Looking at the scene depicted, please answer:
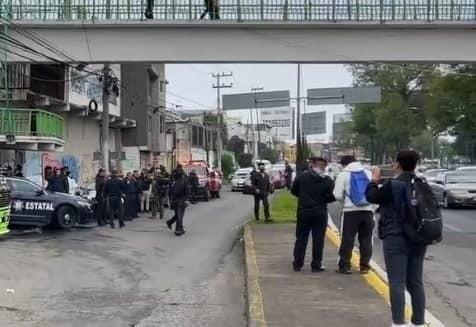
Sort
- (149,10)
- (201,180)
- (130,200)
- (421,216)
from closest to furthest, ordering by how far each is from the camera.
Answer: (421,216) < (149,10) < (130,200) < (201,180)

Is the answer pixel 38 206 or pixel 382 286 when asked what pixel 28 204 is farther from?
pixel 382 286

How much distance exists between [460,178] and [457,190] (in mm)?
1117

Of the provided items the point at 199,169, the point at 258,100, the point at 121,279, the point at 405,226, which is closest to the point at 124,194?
the point at 121,279

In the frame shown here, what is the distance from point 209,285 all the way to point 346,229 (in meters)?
2.14

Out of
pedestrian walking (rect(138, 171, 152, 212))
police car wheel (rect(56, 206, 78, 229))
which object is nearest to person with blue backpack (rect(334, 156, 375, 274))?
police car wheel (rect(56, 206, 78, 229))

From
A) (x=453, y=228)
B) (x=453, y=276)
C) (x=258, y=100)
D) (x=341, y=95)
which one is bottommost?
(x=453, y=228)

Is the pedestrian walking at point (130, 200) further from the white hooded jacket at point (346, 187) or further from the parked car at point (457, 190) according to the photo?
the white hooded jacket at point (346, 187)

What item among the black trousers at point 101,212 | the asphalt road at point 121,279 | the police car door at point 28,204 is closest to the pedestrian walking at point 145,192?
the black trousers at point 101,212

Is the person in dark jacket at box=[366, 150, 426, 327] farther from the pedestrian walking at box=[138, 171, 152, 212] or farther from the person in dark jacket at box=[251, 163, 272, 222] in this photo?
the pedestrian walking at box=[138, 171, 152, 212]

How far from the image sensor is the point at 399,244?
664 cm

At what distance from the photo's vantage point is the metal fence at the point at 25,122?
91.1 ft

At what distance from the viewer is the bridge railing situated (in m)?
22.7

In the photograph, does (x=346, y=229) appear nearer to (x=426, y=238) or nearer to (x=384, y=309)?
(x=384, y=309)

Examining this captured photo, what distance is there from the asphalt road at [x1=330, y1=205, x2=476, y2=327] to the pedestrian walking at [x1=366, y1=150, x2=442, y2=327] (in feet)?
4.69
